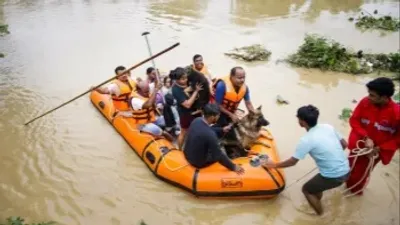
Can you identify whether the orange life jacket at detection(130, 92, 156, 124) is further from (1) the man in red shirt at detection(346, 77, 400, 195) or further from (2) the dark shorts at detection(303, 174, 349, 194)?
(1) the man in red shirt at detection(346, 77, 400, 195)

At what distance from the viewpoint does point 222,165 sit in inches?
181

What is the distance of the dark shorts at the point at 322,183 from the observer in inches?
→ 156

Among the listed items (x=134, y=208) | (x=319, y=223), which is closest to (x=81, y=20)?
(x=134, y=208)

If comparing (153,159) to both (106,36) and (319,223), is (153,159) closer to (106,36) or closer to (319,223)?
(319,223)

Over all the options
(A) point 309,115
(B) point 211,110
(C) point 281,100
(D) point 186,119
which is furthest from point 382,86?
(C) point 281,100

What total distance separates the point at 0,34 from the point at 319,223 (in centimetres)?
1201

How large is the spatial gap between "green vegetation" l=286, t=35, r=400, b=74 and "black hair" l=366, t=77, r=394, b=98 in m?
5.61

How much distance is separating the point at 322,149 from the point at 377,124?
805 millimetres

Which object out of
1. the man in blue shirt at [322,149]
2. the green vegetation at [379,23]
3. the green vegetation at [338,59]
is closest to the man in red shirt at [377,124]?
the man in blue shirt at [322,149]

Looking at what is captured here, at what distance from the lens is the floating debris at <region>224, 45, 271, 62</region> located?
1014 cm

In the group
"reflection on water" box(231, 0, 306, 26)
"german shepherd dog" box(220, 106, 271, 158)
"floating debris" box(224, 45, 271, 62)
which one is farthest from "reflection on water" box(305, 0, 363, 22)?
"german shepherd dog" box(220, 106, 271, 158)

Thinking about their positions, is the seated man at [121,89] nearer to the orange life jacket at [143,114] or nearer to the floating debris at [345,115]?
the orange life jacket at [143,114]

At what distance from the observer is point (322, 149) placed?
376 centimetres

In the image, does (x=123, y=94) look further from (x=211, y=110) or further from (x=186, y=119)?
(x=211, y=110)
